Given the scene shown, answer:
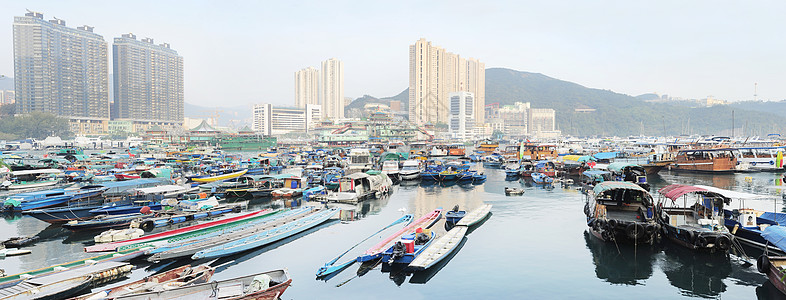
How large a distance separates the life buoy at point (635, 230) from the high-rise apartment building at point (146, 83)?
159 m

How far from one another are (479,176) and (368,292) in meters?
25.7

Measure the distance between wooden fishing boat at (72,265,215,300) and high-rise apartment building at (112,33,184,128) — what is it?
15514 centimetres

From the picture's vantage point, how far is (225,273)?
12.6m

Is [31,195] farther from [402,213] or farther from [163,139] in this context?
[163,139]

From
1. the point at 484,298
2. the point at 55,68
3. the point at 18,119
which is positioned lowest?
the point at 484,298

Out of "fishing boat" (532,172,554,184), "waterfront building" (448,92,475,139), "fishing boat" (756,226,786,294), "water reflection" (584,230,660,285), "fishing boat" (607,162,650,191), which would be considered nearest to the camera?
"fishing boat" (756,226,786,294)

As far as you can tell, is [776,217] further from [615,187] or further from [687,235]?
[615,187]

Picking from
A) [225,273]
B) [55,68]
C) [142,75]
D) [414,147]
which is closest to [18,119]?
[55,68]

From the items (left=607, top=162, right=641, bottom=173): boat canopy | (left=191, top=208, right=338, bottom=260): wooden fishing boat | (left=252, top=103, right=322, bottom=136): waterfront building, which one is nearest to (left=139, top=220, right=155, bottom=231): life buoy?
(left=191, top=208, right=338, bottom=260): wooden fishing boat

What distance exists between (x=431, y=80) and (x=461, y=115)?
59.1ft

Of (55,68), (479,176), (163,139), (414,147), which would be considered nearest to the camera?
(479,176)

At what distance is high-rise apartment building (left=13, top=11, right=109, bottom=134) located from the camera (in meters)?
121

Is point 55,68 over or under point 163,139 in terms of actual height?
over

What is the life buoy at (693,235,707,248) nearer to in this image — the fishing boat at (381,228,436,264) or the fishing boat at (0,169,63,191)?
the fishing boat at (381,228,436,264)
